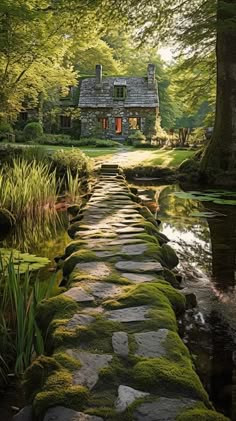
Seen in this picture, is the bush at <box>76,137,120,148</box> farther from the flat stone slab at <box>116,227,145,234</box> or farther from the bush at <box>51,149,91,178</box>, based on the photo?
the flat stone slab at <box>116,227,145,234</box>

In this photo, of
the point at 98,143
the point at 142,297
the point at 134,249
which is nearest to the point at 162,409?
the point at 142,297

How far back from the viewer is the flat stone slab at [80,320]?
2.36m

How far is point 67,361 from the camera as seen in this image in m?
2.00

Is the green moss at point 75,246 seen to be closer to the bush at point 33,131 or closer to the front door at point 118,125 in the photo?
the bush at point 33,131

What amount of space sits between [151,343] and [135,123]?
33.8 metres

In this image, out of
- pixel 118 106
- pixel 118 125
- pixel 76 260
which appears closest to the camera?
pixel 76 260

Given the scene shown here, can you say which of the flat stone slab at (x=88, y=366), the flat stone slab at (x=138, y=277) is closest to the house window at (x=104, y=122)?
the flat stone slab at (x=138, y=277)

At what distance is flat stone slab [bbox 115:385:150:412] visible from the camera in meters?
1.69

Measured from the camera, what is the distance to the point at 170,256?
15.1ft

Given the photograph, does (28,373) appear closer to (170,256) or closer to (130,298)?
(130,298)

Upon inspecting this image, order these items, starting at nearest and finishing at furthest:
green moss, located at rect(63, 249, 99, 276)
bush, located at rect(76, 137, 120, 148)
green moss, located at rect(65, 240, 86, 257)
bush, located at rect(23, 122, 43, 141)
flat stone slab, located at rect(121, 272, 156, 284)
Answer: flat stone slab, located at rect(121, 272, 156, 284), green moss, located at rect(63, 249, 99, 276), green moss, located at rect(65, 240, 86, 257), bush, located at rect(76, 137, 120, 148), bush, located at rect(23, 122, 43, 141)

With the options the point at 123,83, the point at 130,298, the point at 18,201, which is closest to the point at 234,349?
the point at 130,298

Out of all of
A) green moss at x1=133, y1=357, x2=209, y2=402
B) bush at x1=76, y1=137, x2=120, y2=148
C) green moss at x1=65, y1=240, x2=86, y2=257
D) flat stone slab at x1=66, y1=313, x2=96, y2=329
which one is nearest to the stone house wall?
bush at x1=76, y1=137, x2=120, y2=148

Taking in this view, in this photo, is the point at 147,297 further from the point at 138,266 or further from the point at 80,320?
the point at 138,266
